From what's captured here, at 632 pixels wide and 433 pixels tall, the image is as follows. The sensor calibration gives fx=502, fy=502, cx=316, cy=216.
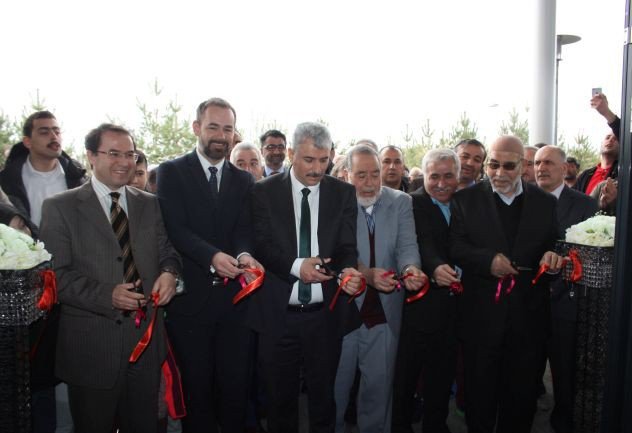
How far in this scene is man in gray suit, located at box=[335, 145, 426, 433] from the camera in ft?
10.5

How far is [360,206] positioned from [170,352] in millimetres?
1488

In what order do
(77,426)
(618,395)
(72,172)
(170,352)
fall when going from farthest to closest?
(72,172), (170,352), (77,426), (618,395)

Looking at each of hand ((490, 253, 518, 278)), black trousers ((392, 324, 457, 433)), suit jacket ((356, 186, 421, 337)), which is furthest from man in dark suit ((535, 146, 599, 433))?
suit jacket ((356, 186, 421, 337))

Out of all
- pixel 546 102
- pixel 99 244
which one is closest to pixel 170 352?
pixel 99 244

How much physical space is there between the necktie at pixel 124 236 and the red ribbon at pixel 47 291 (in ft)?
1.20

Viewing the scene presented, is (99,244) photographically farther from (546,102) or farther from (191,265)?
(546,102)

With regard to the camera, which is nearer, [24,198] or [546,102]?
[24,198]

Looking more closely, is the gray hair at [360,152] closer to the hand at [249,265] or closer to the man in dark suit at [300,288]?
the man in dark suit at [300,288]

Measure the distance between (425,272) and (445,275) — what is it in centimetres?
28

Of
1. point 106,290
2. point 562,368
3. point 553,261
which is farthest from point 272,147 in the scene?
point 562,368

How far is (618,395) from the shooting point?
2262 millimetres

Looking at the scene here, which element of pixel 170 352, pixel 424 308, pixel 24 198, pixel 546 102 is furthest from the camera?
pixel 546 102

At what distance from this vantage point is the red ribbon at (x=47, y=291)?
7.79 ft

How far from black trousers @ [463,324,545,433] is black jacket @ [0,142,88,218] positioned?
3.33 meters
